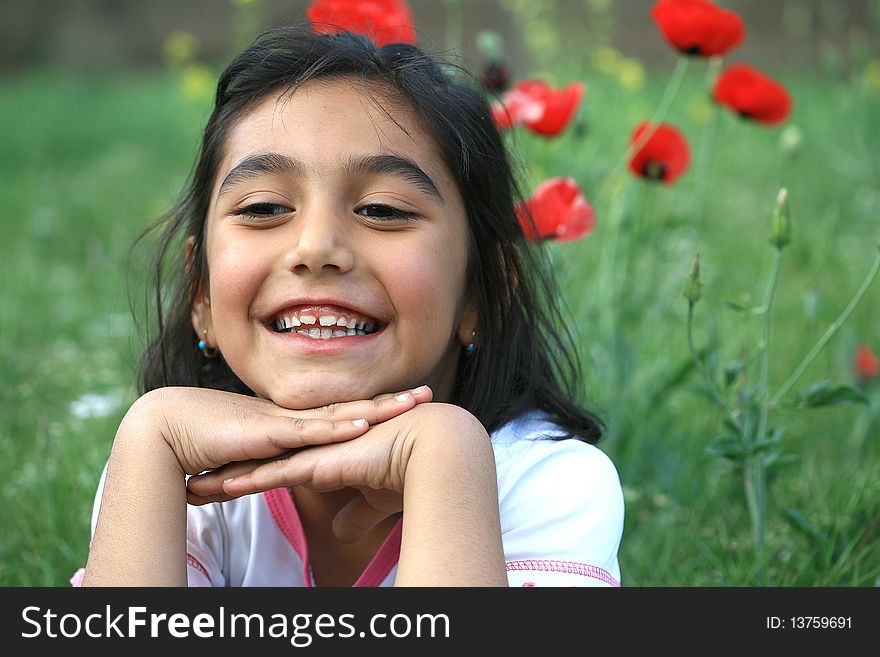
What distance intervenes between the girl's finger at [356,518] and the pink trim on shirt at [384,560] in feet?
0.15

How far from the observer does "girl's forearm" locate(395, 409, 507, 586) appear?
92cm

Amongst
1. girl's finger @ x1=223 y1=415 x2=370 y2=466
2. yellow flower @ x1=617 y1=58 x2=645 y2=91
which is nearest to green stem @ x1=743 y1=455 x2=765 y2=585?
girl's finger @ x1=223 y1=415 x2=370 y2=466

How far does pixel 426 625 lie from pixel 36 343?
1.86 metres

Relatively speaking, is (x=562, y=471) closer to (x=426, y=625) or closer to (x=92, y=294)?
(x=426, y=625)

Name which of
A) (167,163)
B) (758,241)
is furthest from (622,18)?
(758,241)

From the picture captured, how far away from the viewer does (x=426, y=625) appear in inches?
37.9

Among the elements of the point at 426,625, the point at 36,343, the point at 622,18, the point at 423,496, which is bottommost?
the point at 426,625

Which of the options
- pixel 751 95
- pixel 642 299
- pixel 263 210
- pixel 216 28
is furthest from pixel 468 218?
pixel 216 28

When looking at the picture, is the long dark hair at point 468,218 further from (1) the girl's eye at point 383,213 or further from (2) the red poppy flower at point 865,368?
(2) the red poppy flower at point 865,368

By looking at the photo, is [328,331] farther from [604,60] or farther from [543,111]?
[604,60]

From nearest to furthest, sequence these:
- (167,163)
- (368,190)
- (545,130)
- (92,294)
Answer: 1. (368,190)
2. (545,130)
3. (92,294)
4. (167,163)

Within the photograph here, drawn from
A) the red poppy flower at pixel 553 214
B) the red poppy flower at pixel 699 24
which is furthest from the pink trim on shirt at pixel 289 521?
the red poppy flower at pixel 699 24

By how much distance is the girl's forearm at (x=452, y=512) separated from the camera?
0.92m

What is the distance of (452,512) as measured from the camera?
0.95 metres
